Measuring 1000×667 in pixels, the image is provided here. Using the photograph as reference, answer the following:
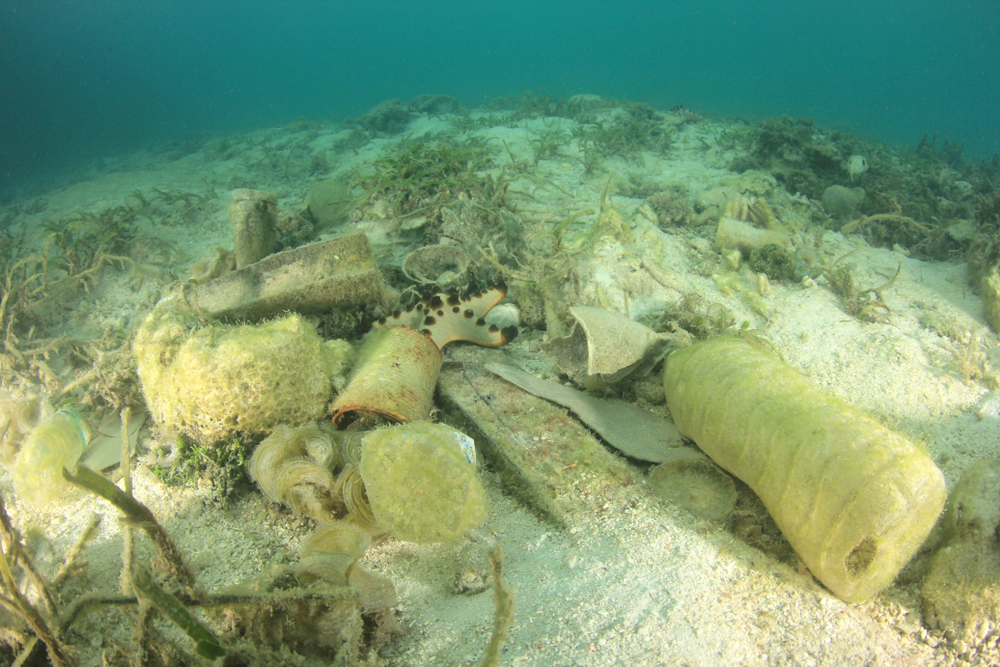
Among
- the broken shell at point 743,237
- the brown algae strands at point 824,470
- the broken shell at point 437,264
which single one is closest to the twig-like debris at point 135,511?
the brown algae strands at point 824,470

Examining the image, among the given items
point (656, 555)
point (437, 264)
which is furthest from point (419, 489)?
point (437, 264)

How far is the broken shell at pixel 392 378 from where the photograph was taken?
2.56 meters

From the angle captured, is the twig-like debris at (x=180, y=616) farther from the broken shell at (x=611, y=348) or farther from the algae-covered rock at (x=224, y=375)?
the broken shell at (x=611, y=348)

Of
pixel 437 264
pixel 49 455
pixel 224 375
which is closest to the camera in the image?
pixel 224 375

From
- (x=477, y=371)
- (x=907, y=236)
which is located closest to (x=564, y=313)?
(x=477, y=371)

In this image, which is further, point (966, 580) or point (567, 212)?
point (567, 212)

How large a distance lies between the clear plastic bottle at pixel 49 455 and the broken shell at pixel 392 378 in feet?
5.66

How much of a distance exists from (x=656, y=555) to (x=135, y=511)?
2.11 metres

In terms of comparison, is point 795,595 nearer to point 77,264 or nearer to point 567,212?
point 567,212

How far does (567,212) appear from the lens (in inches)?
217

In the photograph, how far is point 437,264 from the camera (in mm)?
4406

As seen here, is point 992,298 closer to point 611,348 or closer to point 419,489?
point 611,348

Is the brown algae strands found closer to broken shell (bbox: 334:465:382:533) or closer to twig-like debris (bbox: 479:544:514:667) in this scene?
twig-like debris (bbox: 479:544:514:667)

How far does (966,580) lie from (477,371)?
8.98 ft
